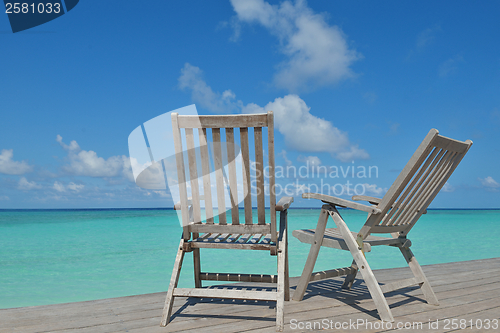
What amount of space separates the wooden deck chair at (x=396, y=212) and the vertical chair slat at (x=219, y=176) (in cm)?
59

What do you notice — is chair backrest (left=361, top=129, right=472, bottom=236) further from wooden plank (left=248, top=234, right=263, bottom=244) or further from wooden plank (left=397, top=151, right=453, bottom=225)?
wooden plank (left=248, top=234, right=263, bottom=244)

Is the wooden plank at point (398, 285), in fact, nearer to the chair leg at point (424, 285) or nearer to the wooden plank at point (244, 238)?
the chair leg at point (424, 285)

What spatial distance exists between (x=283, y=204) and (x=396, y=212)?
32.6 inches

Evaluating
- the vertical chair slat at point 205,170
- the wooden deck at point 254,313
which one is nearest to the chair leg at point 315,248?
the wooden deck at point 254,313

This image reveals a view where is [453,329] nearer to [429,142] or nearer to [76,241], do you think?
[429,142]

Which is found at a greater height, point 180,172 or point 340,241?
point 180,172

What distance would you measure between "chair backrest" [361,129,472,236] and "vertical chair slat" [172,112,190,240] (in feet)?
3.88

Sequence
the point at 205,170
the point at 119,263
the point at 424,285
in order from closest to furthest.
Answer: the point at 205,170
the point at 424,285
the point at 119,263

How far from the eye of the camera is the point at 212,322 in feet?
6.66

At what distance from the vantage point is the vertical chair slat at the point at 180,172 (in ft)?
6.59

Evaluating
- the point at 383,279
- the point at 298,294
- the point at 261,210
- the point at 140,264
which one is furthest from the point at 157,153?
the point at 140,264

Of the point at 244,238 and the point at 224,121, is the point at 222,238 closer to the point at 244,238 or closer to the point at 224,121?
the point at 244,238

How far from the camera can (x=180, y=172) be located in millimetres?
2047

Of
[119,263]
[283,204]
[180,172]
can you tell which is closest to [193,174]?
[180,172]
